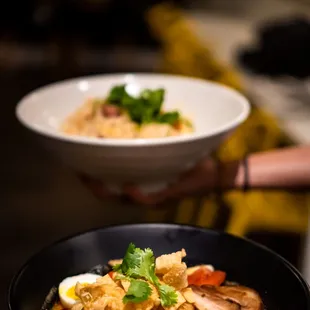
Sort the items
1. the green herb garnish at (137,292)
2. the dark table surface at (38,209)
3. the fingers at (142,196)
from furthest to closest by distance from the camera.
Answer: the dark table surface at (38,209) < the fingers at (142,196) < the green herb garnish at (137,292)

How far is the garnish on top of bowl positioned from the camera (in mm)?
1246

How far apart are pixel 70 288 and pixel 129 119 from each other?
2.11ft

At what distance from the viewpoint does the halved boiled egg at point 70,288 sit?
69 cm

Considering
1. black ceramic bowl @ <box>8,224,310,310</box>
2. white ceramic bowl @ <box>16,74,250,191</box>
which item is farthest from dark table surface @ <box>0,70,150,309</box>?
black ceramic bowl @ <box>8,224,310,310</box>

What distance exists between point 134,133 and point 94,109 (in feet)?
0.56

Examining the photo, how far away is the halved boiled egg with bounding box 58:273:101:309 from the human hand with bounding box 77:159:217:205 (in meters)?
0.47

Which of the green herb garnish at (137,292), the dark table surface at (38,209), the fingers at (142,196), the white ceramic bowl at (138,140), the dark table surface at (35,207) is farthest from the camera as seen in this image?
the dark table surface at (35,207)

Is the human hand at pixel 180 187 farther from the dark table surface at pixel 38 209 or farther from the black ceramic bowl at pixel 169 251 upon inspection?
the dark table surface at pixel 38 209

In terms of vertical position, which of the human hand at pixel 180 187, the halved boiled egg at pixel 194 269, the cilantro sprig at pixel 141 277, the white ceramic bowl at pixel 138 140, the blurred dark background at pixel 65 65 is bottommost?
the blurred dark background at pixel 65 65

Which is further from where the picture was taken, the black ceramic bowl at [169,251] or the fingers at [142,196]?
the fingers at [142,196]

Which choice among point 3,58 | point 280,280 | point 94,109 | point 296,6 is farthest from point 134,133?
point 3,58

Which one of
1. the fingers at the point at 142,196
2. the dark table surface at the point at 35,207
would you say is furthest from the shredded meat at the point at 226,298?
the dark table surface at the point at 35,207

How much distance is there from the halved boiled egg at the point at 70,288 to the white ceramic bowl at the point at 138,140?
35cm

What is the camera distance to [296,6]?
479cm
